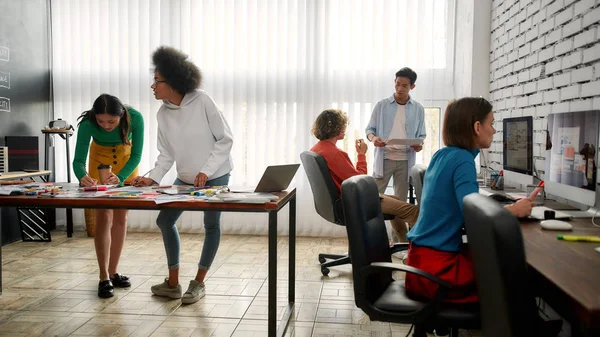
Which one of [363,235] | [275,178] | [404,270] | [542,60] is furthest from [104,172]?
[542,60]

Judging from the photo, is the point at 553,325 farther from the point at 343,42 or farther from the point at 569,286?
the point at 343,42

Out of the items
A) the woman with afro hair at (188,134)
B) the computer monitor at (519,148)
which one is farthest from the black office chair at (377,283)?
the woman with afro hair at (188,134)

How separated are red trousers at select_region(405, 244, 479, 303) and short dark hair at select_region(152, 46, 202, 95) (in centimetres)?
175

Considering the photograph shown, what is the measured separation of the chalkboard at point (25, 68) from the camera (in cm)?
472

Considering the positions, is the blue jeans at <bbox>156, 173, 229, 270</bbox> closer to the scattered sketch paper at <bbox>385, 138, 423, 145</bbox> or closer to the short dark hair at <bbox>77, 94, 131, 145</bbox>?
the short dark hair at <bbox>77, 94, 131, 145</bbox>

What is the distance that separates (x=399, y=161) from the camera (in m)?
4.46

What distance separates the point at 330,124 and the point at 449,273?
1956 millimetres

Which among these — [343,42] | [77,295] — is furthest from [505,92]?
[77,295]

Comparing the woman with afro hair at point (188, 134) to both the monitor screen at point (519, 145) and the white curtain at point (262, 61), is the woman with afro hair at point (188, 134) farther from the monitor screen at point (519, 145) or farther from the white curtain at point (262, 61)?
the white curtain at point (262, 61)

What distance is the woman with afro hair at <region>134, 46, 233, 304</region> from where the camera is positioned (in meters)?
2.98

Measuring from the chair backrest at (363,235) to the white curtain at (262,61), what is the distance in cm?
309

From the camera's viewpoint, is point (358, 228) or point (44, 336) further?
point (44, 336)

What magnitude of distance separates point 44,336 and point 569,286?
2454mm

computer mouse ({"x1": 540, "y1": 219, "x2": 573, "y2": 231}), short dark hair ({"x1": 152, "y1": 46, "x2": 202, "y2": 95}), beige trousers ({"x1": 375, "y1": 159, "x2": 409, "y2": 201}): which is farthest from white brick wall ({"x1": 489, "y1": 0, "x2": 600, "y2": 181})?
short dark hair ({"x1": 152, "y1": 46, "x2": 202, "y2": 95})
